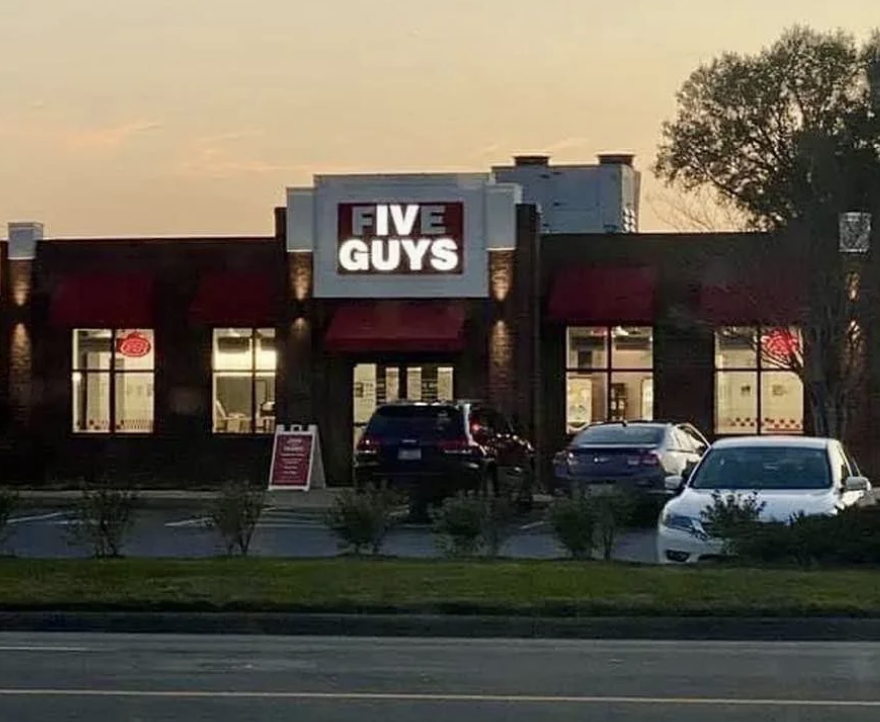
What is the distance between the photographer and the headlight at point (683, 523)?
60.9ft

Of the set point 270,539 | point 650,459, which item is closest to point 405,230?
point 650,459

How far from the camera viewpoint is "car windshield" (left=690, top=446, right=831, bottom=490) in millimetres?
19944

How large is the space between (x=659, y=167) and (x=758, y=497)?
42.9 meters

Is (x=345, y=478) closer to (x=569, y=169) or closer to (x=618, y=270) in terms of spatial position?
(x=618, y=270)

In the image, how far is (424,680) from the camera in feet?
40.3

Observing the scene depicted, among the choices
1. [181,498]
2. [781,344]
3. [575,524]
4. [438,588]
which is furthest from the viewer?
[781,344]

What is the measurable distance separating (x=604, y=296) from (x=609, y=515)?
17.6 m

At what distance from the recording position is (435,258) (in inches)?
1428

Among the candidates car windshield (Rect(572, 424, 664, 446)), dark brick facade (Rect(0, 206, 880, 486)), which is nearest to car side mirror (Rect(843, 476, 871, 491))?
car windshield (Rect(572, 424, 664, 446))

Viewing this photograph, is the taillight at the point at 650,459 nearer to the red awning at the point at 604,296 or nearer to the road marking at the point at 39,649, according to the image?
the red awning at the point at 604,296

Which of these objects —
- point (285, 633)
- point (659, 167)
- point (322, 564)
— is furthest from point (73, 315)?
point (659, 167)

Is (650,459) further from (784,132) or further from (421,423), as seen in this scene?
(784,132)

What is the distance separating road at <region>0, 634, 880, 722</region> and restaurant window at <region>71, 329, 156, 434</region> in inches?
919

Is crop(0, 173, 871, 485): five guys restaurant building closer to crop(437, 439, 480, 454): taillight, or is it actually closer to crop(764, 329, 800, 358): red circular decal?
crop(764, 329, 800, 358): red circular decal
